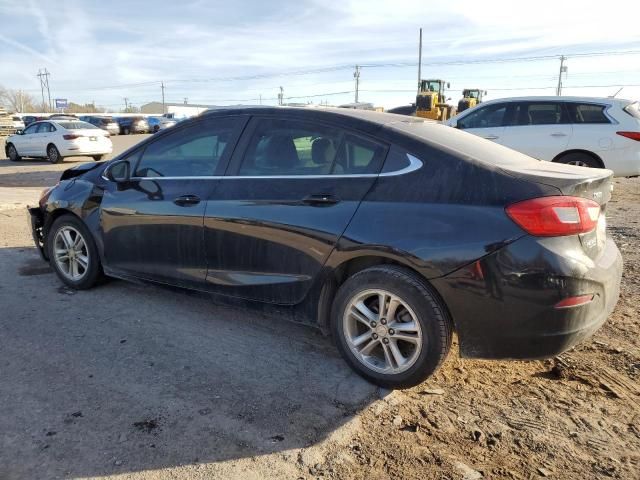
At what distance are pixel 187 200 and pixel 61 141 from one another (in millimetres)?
16075

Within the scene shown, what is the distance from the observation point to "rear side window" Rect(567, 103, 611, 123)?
9164mm

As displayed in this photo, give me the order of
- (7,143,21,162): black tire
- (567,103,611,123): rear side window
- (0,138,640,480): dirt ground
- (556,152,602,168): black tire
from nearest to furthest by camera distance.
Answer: (0,138,640,480): dirt ground → (567,103,611,123): rear side window → (556,152,602,168): black tire → (7,143,21,162): black tire

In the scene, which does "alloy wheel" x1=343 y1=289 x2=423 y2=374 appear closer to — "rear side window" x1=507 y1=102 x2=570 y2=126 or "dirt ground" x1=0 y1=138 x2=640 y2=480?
"dirt ground" x1=0 y1=138 x2=640 y2=480

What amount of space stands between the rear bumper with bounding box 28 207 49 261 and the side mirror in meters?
1.16

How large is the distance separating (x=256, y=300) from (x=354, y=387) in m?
0.91

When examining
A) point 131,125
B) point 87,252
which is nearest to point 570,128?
point 87,252

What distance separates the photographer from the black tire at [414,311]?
287cm

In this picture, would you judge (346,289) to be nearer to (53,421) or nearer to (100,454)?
(100,454)

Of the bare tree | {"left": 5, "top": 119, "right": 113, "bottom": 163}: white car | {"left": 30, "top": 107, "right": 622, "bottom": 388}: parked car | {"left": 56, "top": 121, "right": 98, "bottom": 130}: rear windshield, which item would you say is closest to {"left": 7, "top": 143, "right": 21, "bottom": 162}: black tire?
{"left": 5, "top": 119, "right": 113, "bottom": 163}: white car

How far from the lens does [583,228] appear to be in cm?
274

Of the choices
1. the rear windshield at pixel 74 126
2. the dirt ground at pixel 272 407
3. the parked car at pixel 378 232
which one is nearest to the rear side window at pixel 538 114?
the dirt ground at pixel 272 407

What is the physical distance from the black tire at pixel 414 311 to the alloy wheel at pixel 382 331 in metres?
0.03

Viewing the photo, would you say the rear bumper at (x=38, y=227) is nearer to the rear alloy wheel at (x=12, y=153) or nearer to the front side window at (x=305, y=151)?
the front side window at (x=305, y=151)

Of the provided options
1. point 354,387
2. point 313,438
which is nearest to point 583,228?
Answer: point 354,387
